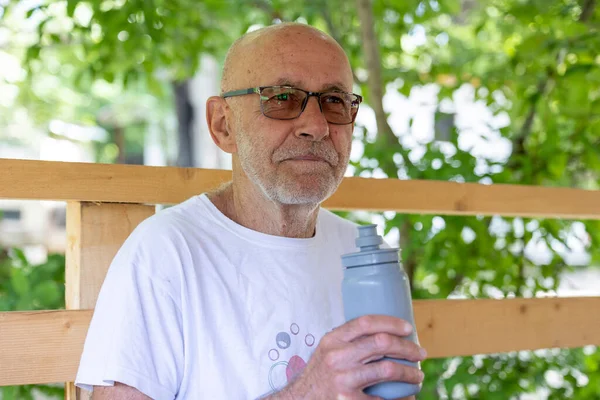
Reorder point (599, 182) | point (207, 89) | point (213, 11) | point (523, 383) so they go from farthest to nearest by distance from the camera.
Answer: point (207, 89), point (213, 11), point (599, 182), point (523, 383)


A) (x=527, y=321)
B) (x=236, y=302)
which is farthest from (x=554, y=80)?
(x=236, y=302)

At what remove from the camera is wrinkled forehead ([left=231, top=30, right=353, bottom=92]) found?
1461 millimetres

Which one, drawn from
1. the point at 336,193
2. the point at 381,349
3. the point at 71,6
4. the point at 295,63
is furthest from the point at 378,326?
the point at 71,6

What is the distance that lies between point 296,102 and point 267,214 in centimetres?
25

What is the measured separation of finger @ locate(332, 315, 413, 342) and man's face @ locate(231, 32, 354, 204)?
1.60 ft

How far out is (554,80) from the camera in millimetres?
2934

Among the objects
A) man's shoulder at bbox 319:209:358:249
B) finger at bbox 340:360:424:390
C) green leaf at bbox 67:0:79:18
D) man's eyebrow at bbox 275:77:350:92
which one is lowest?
finger at bbox 340:360:424:390

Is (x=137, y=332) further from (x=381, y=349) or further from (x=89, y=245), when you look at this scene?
(x=381, y=349)

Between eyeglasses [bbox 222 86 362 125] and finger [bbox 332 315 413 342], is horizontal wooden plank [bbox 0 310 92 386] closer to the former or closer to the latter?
eyeglasses [bbox 222 86 362 125]

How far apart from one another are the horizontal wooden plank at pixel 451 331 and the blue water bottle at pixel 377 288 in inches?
27.8

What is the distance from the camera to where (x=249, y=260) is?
1451mm

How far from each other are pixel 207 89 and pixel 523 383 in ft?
14.8

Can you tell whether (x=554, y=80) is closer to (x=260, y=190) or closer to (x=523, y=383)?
(x=523, y=383)

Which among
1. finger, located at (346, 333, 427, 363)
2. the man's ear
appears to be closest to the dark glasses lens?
the man's ear
